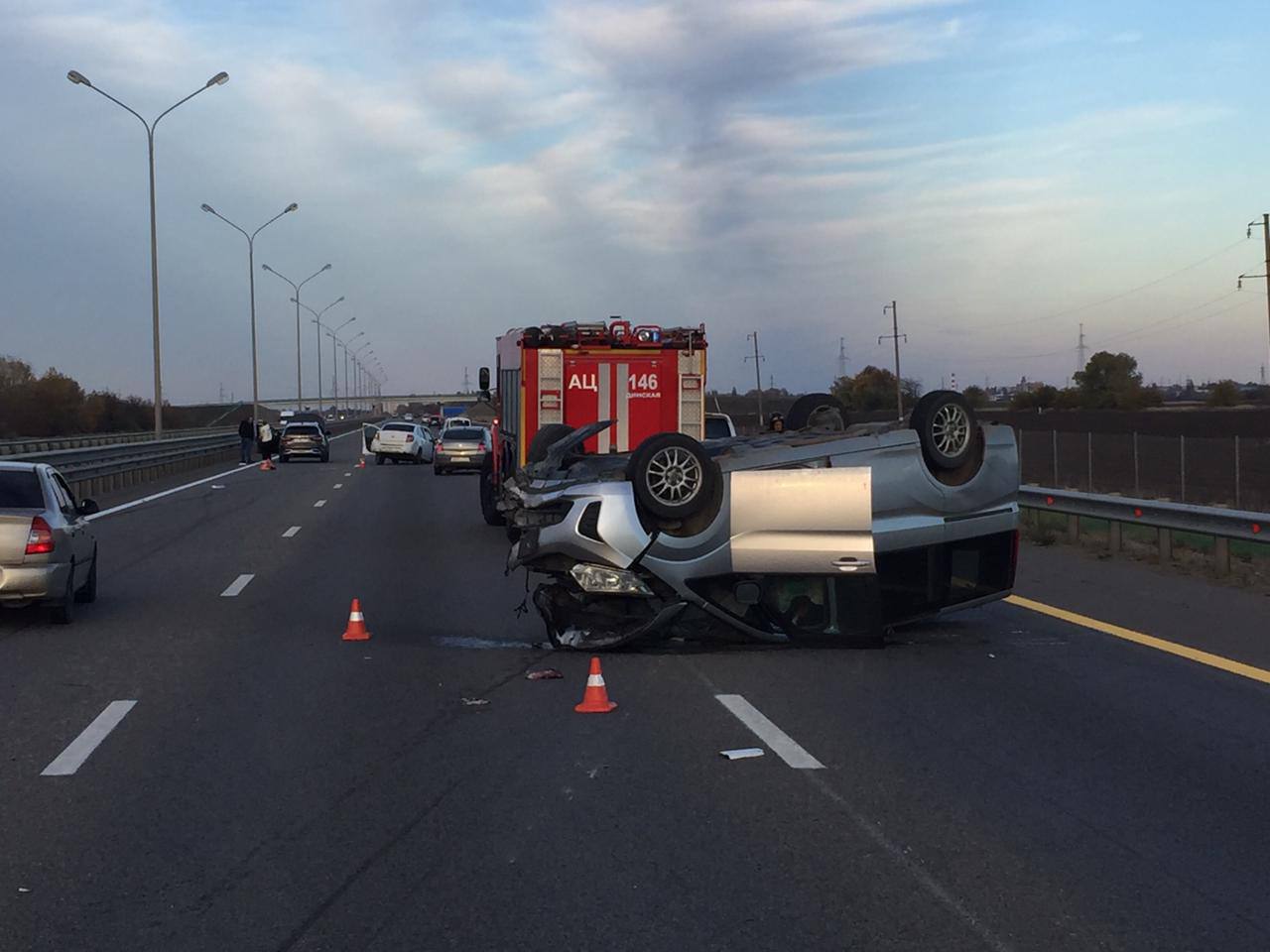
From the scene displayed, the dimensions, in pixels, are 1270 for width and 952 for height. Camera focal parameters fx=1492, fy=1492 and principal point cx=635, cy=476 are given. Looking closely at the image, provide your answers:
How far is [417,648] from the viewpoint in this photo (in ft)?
39.6

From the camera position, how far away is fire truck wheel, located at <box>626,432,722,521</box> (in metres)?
11.1

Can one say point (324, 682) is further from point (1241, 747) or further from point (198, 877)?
point (1241, 747)

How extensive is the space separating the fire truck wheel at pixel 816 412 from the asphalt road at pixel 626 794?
2425 mm

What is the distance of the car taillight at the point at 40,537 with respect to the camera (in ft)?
42.4

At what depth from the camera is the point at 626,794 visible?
7.21m

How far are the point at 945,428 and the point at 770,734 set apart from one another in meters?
3.95

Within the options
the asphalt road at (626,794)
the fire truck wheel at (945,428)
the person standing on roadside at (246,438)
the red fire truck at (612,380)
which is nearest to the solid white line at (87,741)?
the asphalt road at (626,794)

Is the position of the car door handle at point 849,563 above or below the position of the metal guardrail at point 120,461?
below

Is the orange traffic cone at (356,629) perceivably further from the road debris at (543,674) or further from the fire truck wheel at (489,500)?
the fire truck wheel at (489,500)

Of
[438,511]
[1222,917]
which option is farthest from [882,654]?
[438,511]

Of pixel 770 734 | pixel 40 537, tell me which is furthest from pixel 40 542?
pixel 770 734

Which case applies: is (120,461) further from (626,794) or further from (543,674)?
(626,794)

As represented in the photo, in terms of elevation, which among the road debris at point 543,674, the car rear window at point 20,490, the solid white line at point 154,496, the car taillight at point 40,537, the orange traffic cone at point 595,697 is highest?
the car rear window at point 20,490

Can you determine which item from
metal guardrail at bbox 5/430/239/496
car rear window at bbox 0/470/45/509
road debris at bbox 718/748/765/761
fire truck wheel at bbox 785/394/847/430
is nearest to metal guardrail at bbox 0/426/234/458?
metal guardrail at bbox 5/430/239/496
